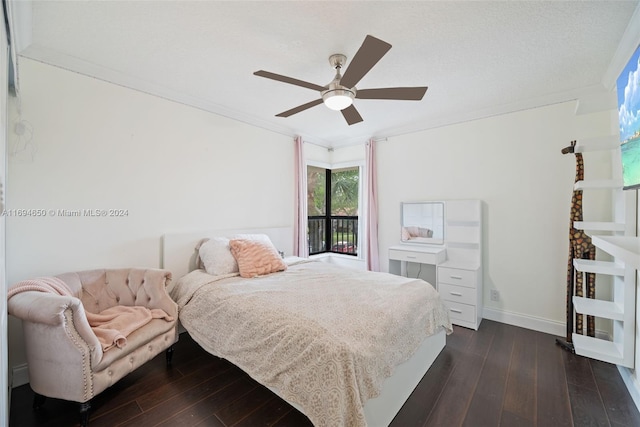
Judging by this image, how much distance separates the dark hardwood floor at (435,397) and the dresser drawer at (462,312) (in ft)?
1.74

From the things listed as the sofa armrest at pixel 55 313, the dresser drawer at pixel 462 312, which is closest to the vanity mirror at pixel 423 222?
the dresser drawer at pixel 462 312

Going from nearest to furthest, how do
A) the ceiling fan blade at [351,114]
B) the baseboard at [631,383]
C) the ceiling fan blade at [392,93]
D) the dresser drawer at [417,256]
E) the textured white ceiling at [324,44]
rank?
the textured white ceiling at [324,44] < the baseboard at [631,383] < the ceiling fan blade at [392,93] < the ceiling fan blade at [351,114] < the dresser drawer at [417,256]

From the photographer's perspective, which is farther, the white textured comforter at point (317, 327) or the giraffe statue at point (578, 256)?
the giraffe statue at point (578, 256)

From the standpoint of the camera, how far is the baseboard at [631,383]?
5.80 feet

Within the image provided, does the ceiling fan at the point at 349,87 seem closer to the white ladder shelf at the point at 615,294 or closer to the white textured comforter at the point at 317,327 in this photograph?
the white textured comforter at the point at 317,327

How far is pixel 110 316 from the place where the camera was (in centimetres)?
195

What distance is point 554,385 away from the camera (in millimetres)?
1966

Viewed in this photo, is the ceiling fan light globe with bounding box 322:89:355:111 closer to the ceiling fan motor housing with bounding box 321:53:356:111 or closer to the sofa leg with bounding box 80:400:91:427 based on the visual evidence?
the ceiling fan motor housing with bounding box 321:53:356:111

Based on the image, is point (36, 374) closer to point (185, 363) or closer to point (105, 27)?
point (185, 363)

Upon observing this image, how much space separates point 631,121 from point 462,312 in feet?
7.44

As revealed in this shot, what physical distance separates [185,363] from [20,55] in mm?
2746

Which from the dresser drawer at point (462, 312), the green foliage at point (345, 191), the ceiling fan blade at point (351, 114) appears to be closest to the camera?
the ceiling fan blade at point (351, 114)

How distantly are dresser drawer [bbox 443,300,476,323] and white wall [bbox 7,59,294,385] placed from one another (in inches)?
108

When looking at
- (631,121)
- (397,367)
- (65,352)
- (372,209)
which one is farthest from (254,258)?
(631,121)
